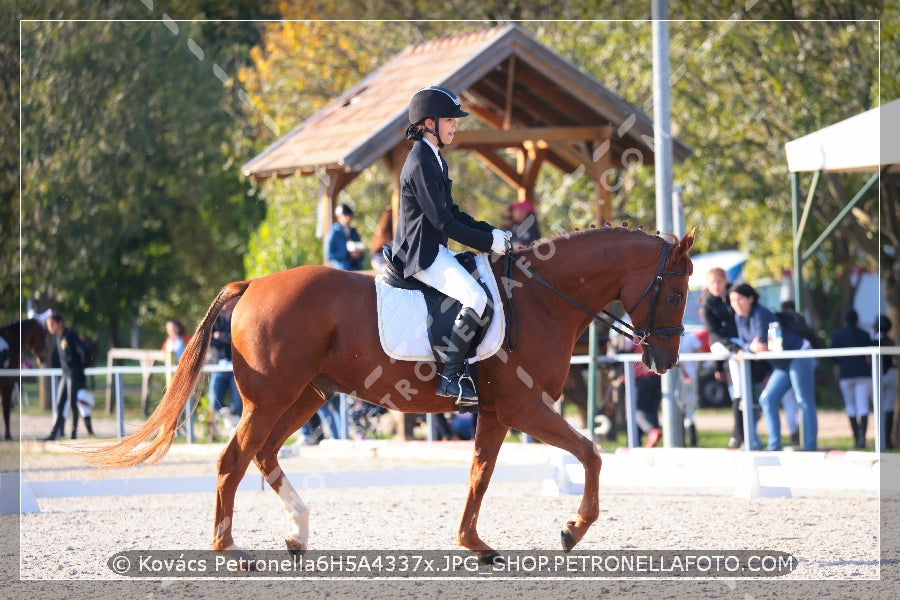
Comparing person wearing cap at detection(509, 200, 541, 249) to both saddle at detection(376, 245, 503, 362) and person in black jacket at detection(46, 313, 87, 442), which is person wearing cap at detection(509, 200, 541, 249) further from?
person in black jacket at detection(46, 313, 87, 442)

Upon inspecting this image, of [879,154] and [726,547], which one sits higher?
[879,154]

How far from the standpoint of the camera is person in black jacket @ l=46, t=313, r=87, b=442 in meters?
18.1

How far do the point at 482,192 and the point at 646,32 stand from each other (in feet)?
19.1

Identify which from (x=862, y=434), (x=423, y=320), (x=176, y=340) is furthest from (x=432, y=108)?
(x=176, y=340)

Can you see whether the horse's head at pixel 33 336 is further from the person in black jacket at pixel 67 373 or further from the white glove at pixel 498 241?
the white glove at pixel 498 241

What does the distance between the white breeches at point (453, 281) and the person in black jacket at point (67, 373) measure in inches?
459

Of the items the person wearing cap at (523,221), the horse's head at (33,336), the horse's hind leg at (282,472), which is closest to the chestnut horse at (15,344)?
the horse's head at (33,336)

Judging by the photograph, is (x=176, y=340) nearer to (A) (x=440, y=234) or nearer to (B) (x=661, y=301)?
(A) (x=440, y=234)

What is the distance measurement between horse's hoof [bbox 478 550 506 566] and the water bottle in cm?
581

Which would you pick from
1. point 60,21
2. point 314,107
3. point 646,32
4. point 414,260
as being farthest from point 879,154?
point 314,107

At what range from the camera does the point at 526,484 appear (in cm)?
1262

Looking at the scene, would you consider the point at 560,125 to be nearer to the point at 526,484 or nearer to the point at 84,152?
the point at 526,484

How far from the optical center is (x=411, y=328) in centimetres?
754

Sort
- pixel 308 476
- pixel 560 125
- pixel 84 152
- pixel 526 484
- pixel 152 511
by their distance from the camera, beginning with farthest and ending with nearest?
pixel 84 152 < pixel 560 125 < pixel 526 484 < pixel 308 476 < pixel 152 511
